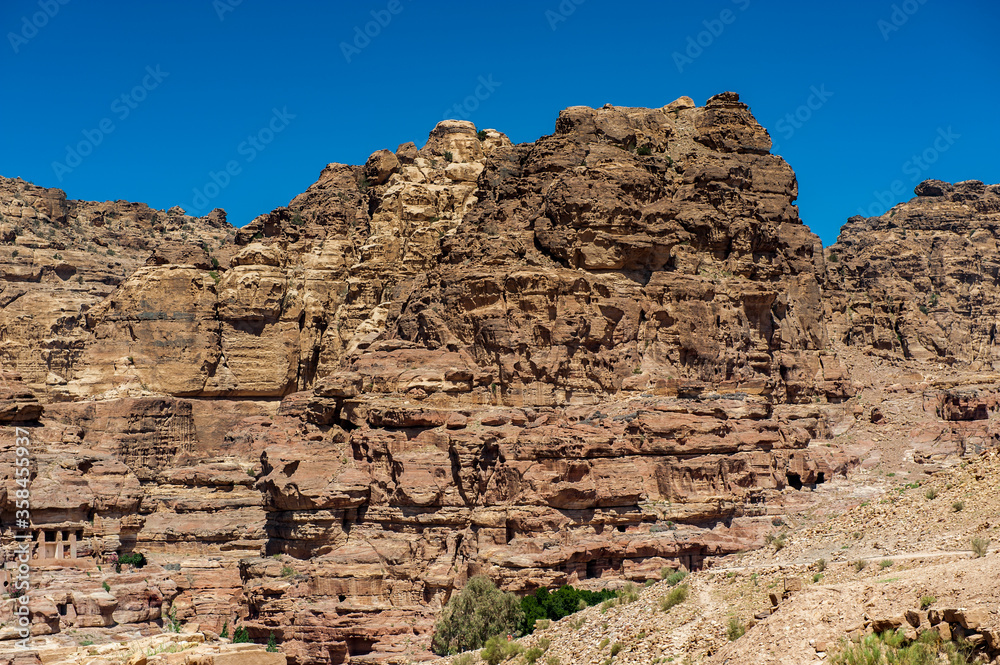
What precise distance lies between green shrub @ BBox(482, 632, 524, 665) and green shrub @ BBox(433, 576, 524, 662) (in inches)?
325

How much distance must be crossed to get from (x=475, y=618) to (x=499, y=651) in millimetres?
10551

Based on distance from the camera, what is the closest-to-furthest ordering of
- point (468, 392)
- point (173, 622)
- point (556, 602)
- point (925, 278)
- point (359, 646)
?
point (556, 602)
point (359, 646)
point (173, 622)
point (468, 392)
point (925, 278)

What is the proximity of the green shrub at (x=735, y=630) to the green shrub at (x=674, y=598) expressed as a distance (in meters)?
4.44

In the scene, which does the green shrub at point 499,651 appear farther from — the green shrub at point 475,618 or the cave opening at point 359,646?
the cave opening at point 359,646

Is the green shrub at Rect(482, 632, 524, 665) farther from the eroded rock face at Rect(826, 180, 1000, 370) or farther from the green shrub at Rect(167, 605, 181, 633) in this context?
the eroded rock face at Rect(826, 180, 1000, 370)

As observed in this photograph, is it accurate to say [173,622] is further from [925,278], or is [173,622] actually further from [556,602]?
→ [925,278]

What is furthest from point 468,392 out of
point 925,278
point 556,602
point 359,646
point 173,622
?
point 925,278

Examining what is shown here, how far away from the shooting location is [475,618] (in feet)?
169

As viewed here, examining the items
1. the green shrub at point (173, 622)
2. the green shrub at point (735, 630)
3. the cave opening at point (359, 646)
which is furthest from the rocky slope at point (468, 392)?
the green shrub at point (735, 630)

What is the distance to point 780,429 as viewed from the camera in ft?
229

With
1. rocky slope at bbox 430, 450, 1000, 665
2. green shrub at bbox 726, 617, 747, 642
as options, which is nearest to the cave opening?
rocky slope at bbox 430, 450, 1000, 665

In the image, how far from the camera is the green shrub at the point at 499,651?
1596 inches

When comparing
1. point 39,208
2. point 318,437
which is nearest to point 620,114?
point 318,437

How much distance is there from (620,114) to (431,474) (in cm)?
2871
